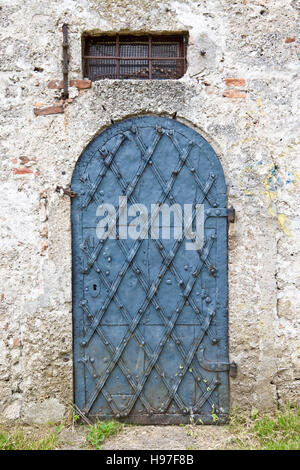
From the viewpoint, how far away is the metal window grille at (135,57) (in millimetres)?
3182

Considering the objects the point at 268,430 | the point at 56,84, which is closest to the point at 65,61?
the point at 56,84

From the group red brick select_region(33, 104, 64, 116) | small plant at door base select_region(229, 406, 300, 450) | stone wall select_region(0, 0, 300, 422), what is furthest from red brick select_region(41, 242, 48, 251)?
small plant at door base select_region(229, 406, 300, 450)

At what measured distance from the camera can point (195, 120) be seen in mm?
3076

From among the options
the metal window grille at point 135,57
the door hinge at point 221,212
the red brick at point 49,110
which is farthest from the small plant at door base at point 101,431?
the metal window grille at point 135,57

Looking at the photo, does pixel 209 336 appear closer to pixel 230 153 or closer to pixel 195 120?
pixel 230 153

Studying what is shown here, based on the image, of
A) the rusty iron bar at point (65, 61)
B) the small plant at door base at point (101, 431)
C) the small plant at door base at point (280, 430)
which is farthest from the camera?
the rusty iron bar at point (65, 61)

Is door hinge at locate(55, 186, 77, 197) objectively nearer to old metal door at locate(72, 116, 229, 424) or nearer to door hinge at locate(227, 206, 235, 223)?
old metal door at locate(72, 116, 229, 424)

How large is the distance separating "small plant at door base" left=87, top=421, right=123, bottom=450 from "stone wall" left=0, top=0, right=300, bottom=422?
0.29m

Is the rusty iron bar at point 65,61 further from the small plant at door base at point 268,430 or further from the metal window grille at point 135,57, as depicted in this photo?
the small plant at door base at point 268,430

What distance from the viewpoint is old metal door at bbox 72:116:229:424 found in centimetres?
309

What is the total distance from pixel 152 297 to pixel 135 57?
5.78 feet

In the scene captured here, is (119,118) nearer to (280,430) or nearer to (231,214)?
(231,214)

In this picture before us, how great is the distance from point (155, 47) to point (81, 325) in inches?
83.0

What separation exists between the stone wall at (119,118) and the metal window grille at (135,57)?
11 cm
